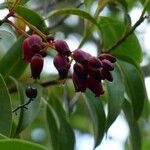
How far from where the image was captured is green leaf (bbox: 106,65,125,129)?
1588 millimetres

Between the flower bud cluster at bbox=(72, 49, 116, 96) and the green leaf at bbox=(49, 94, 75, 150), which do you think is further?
the green leaf at bbox=(49, 94, 75, 150)

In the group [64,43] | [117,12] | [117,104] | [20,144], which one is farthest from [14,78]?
[117,12]

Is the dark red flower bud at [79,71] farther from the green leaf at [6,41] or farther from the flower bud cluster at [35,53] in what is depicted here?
the green leaf at [6,41]

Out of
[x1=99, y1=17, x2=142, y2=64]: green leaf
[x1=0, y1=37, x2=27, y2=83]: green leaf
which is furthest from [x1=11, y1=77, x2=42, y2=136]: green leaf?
[x1=99, y1=17, x2=142, y2=64]: green leaf

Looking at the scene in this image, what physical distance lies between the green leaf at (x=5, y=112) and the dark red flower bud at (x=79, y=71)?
159mm

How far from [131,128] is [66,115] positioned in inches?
8.1

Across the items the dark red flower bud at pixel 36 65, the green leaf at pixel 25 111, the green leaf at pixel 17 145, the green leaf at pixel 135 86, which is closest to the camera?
the green leaf at pixel 17 145

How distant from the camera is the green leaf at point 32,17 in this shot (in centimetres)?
157

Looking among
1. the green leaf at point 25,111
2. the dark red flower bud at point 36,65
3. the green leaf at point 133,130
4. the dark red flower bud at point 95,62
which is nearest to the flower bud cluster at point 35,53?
the dark red flower bud at point 36,65

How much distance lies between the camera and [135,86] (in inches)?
69.1

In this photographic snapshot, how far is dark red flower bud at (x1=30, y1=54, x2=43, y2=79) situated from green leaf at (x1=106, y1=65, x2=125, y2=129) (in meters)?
0.35

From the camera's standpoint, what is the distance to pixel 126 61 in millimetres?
1789

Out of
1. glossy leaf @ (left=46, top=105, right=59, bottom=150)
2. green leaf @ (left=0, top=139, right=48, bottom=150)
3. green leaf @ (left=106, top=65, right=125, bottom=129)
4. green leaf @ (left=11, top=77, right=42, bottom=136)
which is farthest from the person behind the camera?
glossy leaf @ (left=46, top=105, right=59, bottom=150)

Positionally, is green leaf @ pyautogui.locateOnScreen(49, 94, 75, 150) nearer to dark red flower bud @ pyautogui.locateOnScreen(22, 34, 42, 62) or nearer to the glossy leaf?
the glossy leaf
